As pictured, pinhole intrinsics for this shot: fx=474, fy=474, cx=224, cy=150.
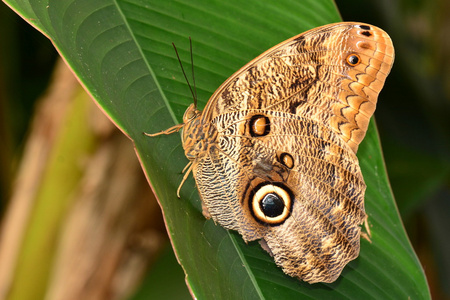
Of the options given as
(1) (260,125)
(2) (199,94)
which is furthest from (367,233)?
(2) (199,94)

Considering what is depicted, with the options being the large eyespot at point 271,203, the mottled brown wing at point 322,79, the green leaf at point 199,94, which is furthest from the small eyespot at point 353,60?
the large eyespot at point 271,203

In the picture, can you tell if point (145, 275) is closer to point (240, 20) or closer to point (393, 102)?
point (240, 20)

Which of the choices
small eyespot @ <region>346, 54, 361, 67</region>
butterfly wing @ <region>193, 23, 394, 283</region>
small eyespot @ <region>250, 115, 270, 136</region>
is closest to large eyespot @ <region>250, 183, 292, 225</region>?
butterfly wing @ <region>193, 23, 394, 283</region>

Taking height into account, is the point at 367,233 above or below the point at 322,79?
below

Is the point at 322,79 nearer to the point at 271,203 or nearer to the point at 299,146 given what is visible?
the point at 299,146

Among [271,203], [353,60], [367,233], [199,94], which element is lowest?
[367,233]

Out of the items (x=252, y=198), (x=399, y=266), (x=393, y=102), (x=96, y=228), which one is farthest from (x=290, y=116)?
(x=393, y=102)
